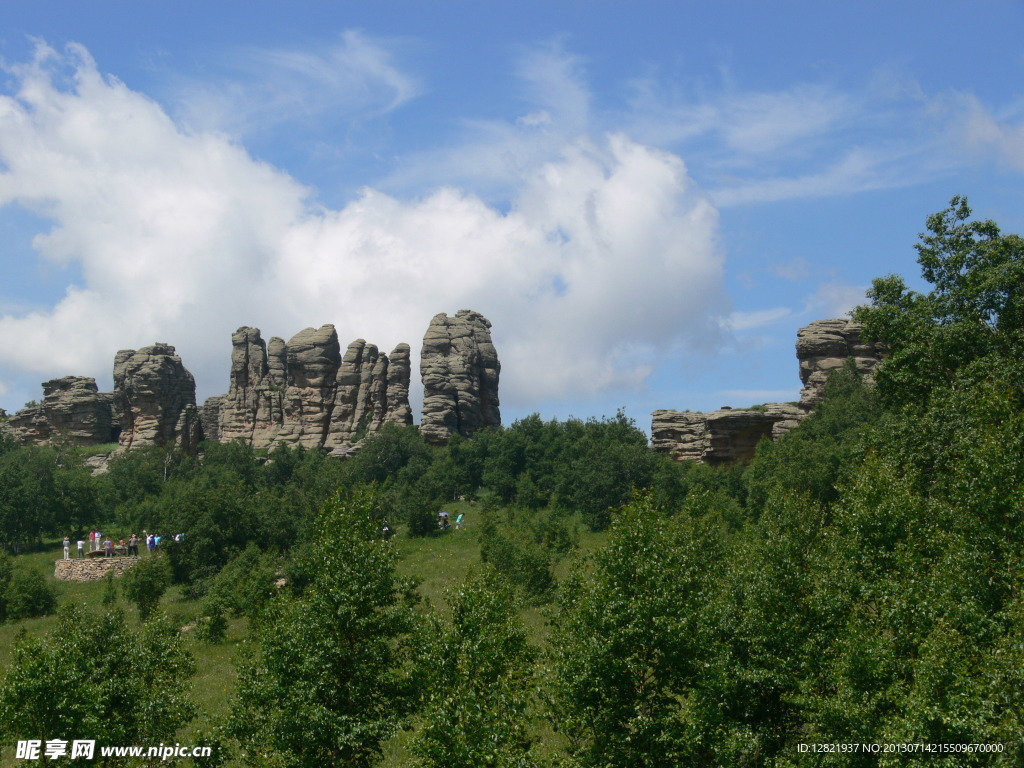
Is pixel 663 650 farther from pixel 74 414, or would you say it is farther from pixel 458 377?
pixel 74 414

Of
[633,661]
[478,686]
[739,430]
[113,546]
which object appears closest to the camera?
[478,686]

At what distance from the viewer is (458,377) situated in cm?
9844

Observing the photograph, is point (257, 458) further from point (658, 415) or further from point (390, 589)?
point (390, 589)

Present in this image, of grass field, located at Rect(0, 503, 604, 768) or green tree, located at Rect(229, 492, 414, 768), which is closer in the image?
green tree, located at Rect(229, 492, 414, 768)

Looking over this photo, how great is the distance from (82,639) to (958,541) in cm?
2544

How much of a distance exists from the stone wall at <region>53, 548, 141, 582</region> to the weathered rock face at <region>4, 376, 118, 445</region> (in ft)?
167

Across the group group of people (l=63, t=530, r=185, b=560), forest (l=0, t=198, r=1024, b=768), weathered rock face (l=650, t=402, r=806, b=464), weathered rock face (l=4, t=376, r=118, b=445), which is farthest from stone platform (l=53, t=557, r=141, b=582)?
weathered rock face (l=4, t=376, r=118, b=445)

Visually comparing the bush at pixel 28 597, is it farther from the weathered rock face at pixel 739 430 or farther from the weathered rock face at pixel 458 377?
the weathered rock face at pixel 739 430

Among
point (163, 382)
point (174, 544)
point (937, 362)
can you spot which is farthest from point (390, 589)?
point (163, 382)

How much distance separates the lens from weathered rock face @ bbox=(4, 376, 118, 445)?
109m

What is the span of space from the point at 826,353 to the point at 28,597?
66764 millimetres

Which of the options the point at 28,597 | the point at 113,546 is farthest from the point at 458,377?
the point at 28,597

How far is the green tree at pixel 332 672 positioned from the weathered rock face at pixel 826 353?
62.1 metres

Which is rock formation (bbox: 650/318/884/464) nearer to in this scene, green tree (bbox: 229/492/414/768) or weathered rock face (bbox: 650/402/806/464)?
weathered rock face (bbox: 650/402/806/464)
